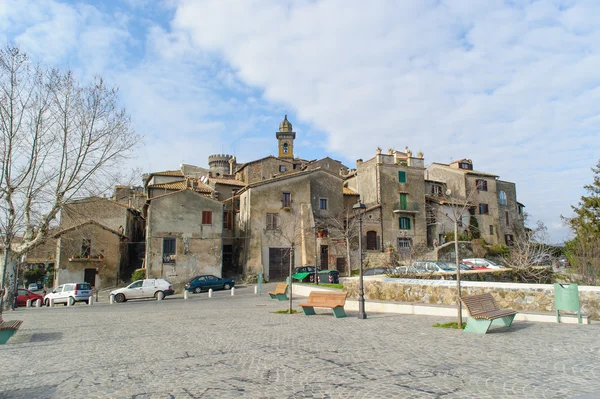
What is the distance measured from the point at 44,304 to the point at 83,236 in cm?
836

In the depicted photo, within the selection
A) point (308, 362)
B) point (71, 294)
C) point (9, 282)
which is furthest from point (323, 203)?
point (308, 362)

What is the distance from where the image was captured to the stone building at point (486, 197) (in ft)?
162

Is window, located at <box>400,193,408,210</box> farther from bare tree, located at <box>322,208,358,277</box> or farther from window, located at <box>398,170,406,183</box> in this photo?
bare tree, located at <box>322,208,358,277</box>

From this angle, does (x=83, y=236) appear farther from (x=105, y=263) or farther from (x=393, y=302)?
(x=393, y=302)

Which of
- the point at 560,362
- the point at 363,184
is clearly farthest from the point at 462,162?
the point at 560,362

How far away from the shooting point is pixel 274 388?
621cm

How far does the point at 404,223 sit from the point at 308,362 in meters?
38.2

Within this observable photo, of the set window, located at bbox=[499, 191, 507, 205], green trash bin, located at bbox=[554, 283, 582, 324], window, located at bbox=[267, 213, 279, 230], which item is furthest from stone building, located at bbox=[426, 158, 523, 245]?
green trash bin, located at bbox=[554, 283, 582, 324]

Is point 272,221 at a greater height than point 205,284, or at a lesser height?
greater

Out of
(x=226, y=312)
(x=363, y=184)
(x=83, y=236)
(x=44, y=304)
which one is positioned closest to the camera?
(x=226, y=312)

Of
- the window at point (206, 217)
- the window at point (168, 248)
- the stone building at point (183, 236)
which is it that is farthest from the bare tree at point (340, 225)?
the window at point (168, 248)

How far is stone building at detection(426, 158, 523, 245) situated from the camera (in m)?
49.3

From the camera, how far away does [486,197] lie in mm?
50438

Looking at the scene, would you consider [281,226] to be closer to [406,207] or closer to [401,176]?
[406,207]
